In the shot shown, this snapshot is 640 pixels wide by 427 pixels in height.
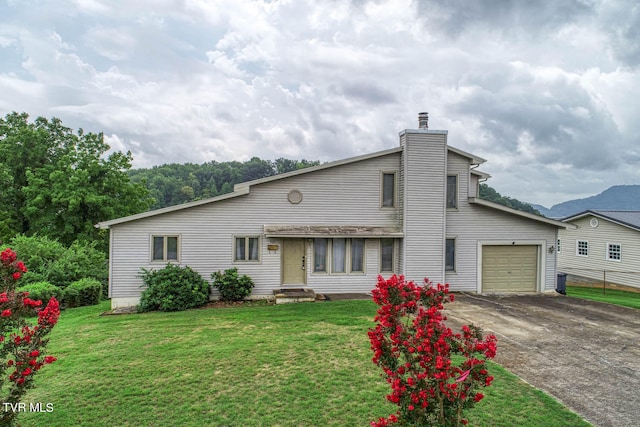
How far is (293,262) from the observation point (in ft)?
45.2

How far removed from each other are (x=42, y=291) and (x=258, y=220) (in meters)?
8.05

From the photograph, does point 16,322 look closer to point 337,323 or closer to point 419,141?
point 337,323

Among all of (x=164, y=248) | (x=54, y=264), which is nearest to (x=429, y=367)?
(x=164, y=248)

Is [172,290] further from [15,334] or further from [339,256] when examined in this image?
[15,334]

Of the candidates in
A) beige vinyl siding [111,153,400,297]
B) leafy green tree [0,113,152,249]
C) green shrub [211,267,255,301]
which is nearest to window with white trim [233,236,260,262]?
beige vinyl siding [111,153,400,297]

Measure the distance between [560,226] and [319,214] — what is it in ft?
32.6

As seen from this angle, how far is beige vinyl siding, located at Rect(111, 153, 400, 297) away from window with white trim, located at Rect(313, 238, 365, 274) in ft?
1.40

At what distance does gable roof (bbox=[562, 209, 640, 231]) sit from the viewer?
21231mm

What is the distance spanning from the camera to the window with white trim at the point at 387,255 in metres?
14.2

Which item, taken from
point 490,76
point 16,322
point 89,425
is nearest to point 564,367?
point 89,425

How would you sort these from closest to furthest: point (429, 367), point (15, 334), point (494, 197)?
point (429, 367) → point (15, 334) → point (494, 197)

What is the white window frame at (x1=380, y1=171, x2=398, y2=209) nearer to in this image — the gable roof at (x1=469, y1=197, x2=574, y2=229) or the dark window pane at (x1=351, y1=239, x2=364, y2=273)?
the dark window pane at (x1=351, y1=239, x2=364, y2=273)

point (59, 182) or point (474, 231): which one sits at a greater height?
point (59, 182)

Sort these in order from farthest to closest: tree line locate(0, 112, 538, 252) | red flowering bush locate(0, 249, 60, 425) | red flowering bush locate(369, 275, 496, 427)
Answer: tree line locate(0, 112, 538, 252), red flowering bush locate(0, 249, 60, 425), red flowering bush locate(369, 275, 496, 427)
